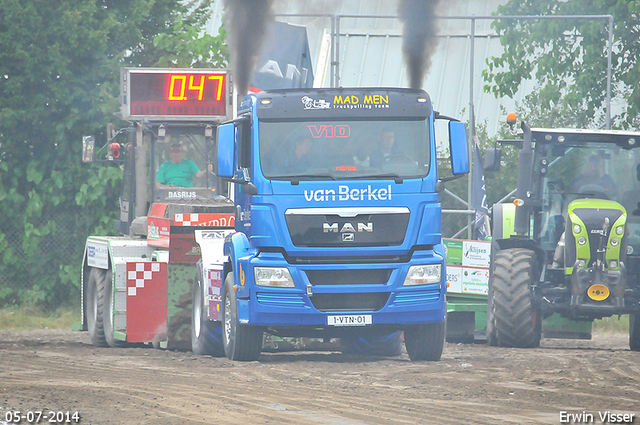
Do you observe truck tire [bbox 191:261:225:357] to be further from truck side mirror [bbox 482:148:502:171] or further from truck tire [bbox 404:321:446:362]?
truck side mirror [bbox 482:148:502:171]

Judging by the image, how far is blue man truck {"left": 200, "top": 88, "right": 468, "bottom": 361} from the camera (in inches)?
401

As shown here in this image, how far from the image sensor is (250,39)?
14.7 metres

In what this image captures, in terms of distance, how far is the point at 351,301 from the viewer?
34.0 feet

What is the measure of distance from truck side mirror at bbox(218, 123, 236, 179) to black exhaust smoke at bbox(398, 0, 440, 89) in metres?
3.08

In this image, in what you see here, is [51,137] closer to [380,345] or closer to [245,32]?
[245,32]

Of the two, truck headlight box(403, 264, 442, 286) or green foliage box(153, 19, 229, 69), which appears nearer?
truck headlight box(403, 264, 442, 286)

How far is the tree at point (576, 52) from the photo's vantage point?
58.9 feet

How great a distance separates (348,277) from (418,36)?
4542 millimetres

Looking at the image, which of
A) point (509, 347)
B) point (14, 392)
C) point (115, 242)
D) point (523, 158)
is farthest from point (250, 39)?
point (14, 392)

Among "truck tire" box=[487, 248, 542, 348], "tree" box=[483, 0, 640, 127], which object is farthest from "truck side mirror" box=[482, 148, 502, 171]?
"tree" box=[483, 0, 640, 127]

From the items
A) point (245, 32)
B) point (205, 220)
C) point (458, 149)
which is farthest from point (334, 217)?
point (245, 32)

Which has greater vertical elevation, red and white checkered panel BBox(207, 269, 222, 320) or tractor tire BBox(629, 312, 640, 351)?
red and white checkered panel BBox(207, 269, 222, 320)

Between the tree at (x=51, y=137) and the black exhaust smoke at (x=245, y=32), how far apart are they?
5.45 meters

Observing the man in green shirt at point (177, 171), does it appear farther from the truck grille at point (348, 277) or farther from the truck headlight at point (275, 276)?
the truck grille at point (348, 277)
